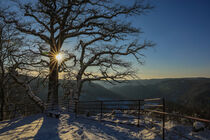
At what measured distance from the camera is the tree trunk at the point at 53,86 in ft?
42.0

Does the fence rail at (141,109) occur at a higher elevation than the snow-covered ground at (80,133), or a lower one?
higher

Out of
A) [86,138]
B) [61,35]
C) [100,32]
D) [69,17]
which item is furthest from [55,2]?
[86,138]

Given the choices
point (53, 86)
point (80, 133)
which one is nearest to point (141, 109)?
point (80, 133)

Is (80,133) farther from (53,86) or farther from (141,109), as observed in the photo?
(53,86)

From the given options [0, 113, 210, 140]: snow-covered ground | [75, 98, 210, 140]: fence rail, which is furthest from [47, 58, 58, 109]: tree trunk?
[0, 113, 210, 140]: snow-covered ground

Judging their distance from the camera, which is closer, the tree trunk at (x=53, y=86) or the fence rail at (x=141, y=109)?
the fence rail at (x=141, y=109)

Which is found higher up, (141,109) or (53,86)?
(53,86)

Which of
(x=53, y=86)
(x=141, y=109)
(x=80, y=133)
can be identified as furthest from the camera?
(x=53, y=86)

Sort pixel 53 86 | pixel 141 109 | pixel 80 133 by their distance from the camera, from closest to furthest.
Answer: pixel 80 133, pixel 141 109, pixel 53 86

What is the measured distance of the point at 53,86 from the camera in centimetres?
1339

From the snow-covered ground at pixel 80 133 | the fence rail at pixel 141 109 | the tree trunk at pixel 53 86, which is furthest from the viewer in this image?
the tree trunk at pixel 53 86

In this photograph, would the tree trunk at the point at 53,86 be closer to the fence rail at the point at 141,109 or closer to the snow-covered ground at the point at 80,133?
the fence rail at the point at 141,109

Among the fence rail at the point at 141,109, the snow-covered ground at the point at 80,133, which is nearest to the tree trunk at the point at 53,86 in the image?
the fence rail at the point at 141,109

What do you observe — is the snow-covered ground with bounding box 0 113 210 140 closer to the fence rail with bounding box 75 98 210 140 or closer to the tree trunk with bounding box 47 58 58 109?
the fence rail with bounding box 75 98 210 140
